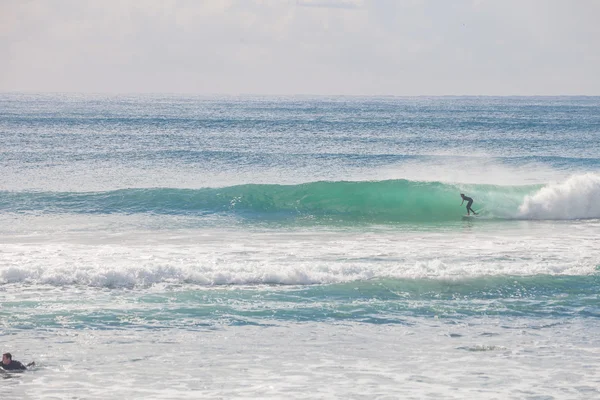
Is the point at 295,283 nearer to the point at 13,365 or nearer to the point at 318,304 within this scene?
the point at 318,304

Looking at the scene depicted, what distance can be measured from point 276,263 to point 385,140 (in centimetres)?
3795

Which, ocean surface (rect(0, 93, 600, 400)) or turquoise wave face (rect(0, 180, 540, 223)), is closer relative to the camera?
ocean surface (rect(0, 93, 600, 400))

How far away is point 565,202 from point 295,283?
14.8 m

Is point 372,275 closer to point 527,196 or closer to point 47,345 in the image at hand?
point 47,345

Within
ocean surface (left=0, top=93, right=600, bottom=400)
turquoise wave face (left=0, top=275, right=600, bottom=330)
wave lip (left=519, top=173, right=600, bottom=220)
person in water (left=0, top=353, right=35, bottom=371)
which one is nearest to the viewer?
person in water (left=0, top=353, right=35, bottom=371)

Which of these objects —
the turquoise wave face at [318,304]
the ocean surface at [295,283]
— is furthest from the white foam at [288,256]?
the turquoise wave face at [318,304]

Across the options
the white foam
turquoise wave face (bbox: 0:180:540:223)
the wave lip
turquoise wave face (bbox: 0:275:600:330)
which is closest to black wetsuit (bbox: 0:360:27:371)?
turquoise wave face (bbox: 0:275:600:330)

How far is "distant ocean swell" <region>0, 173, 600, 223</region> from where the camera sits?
29141 mm

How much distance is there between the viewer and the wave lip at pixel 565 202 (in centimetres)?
2909

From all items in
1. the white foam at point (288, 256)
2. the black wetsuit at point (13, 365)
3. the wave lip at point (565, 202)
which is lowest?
the black wetsuit at point (13, 365)

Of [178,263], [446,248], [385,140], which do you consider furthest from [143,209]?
[385,140]

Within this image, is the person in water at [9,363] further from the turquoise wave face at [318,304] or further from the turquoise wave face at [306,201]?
the turquoise wave face at [306,201]

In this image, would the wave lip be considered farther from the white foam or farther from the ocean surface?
the white foam

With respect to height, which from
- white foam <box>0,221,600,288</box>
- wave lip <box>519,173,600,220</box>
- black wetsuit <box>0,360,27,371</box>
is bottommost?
black wetsuit <box>0,360,27,371</box>
